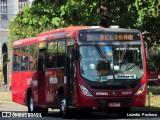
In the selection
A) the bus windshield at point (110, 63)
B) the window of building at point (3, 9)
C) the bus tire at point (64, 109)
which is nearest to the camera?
the bus windshield at point (110, 63)

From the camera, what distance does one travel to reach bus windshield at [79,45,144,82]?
19.4 meters

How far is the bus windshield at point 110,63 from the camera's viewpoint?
1938cm

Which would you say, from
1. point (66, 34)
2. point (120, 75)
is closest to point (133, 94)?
point (120, 75)

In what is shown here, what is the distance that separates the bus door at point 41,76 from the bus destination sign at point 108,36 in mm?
3428

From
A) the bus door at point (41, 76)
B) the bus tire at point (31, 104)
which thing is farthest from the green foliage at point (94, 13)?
the bus tire at point (31, 104)

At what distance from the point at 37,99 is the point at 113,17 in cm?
647

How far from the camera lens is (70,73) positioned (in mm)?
19969

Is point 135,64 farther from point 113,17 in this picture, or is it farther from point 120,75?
point 113,17

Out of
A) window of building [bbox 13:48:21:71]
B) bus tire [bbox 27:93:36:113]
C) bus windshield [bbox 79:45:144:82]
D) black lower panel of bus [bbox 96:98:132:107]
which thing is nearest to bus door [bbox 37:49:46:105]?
bus tire [bbox 27:93:36:113]

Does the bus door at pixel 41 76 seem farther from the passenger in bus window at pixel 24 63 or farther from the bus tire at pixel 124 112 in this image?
the bus tire at pixel 124 112

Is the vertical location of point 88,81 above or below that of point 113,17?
below

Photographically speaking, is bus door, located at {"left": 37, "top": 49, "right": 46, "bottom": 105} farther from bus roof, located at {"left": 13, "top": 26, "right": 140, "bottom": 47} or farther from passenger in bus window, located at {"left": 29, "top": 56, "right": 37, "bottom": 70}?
bus roof, located at {"left": 13, "top": 26, "right": 140, "bottom": 47}

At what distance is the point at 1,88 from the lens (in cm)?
5353

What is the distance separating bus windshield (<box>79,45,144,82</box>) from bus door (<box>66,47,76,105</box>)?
0.40 meters
